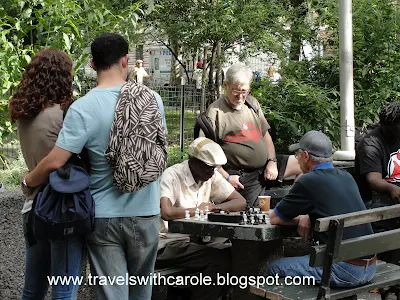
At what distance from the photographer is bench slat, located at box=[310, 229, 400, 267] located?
4.21 m

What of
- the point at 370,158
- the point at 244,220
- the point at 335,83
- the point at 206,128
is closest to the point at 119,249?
the point at 244,220

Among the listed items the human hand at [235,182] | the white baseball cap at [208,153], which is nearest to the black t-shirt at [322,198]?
the white baseball cap at [208,153]

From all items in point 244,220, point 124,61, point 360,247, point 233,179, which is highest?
point 124,61

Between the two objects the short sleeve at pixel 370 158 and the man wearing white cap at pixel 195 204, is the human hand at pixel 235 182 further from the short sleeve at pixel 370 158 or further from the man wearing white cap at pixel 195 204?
the short sleeve at pixel 370 158

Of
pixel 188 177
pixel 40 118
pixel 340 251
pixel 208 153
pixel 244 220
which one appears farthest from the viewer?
pixel 188 177

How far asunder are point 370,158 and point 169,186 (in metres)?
1.89

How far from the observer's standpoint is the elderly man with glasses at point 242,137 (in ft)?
19.6

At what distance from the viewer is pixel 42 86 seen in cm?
393

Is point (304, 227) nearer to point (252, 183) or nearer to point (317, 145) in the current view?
point (317, 145)

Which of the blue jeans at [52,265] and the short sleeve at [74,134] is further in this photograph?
the blue jeans at [52,265]

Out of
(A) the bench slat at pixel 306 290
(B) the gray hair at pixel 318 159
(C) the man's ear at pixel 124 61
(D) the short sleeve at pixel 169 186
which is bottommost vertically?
(A) the bench slat at pixel 306 290

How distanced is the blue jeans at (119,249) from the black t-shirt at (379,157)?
2779 mm

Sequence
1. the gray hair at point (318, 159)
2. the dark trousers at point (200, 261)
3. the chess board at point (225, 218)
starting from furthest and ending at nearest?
the dark trousers at point (200, 261) < the chess board at point (225, 218) < the gray hair at point (318, 159)

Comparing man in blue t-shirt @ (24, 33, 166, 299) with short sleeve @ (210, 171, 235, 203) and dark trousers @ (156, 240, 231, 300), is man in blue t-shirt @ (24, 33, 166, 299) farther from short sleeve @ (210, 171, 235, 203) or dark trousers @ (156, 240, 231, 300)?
short sleeve @ (210, 171, 235, 203)
